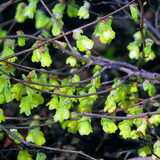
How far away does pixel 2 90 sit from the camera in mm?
1640

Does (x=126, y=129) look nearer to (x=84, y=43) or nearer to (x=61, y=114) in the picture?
(x=61, y=114)

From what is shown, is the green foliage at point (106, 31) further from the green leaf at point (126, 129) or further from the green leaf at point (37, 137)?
the green leaf at point (37, 137)

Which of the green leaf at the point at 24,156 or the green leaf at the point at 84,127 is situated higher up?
the green leaf at the point at 84,127

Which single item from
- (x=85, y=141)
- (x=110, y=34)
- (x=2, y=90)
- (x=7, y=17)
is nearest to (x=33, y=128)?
(x=2, y=90)

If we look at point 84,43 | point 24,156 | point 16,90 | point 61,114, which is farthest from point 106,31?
point 24,156

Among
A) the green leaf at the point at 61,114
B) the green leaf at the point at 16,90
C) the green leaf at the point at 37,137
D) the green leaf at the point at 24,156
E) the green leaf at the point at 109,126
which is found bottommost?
the green leaf at the point at 24,156

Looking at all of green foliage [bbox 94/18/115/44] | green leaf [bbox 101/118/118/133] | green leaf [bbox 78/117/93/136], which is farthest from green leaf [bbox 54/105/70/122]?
green foliage [bbox 94/18/115/44]

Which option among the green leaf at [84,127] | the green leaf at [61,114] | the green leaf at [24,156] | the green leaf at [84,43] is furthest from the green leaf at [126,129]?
the green leaf at [24,156]

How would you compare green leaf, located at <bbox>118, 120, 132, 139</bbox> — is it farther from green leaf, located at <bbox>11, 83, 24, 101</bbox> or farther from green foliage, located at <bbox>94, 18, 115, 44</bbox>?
green leaf, located at <bbox>11, 83, 24, 101</bbox>

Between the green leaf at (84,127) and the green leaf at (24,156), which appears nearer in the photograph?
the green leaf at (84,127)

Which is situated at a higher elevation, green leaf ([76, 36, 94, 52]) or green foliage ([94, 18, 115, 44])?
green foliage ([94, 18, 115, 44])

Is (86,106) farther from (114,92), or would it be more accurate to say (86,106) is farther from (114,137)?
(114,137)

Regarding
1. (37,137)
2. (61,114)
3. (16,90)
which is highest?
(16,90)

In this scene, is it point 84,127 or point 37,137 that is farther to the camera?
point 37,137
